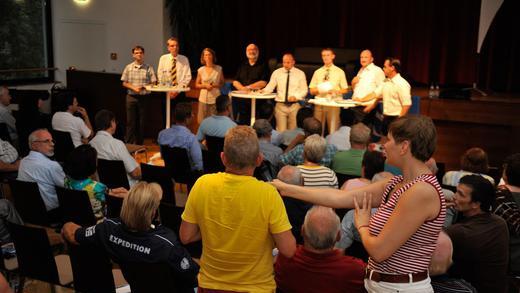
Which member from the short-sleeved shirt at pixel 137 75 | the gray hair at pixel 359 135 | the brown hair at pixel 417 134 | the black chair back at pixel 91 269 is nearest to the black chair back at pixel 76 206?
the black chair back at pixel 91 269

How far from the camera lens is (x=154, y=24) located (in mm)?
11633

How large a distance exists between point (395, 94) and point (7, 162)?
481 cm

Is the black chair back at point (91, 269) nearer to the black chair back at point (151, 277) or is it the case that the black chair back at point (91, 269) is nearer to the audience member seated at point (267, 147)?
the black chair back at point (151, 277)

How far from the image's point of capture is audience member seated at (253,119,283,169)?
5359 millimetres

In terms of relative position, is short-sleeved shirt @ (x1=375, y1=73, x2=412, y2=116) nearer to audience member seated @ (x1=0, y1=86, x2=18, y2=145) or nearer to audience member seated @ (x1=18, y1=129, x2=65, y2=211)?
audience member seated @ (x1=0, y1=86, x2=18, y2=145)

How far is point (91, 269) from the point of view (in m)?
3.01

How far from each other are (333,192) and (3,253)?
2378mm

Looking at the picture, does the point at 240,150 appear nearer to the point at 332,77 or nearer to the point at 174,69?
the point at 332,77

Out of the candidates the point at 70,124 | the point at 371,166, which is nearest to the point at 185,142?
the point at 70,124

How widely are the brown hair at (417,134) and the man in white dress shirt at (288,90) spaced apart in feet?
21.5

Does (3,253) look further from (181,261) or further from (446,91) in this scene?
(446,91)

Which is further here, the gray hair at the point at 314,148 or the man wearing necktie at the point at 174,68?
the man wearing necktie at the point at 174,68

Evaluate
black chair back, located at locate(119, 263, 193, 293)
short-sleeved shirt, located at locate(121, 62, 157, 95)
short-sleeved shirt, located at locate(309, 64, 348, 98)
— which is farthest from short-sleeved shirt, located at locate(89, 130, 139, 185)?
short-sleeved shirt, located at locate(309, 64, 348, 98)

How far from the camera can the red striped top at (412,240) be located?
204cm
